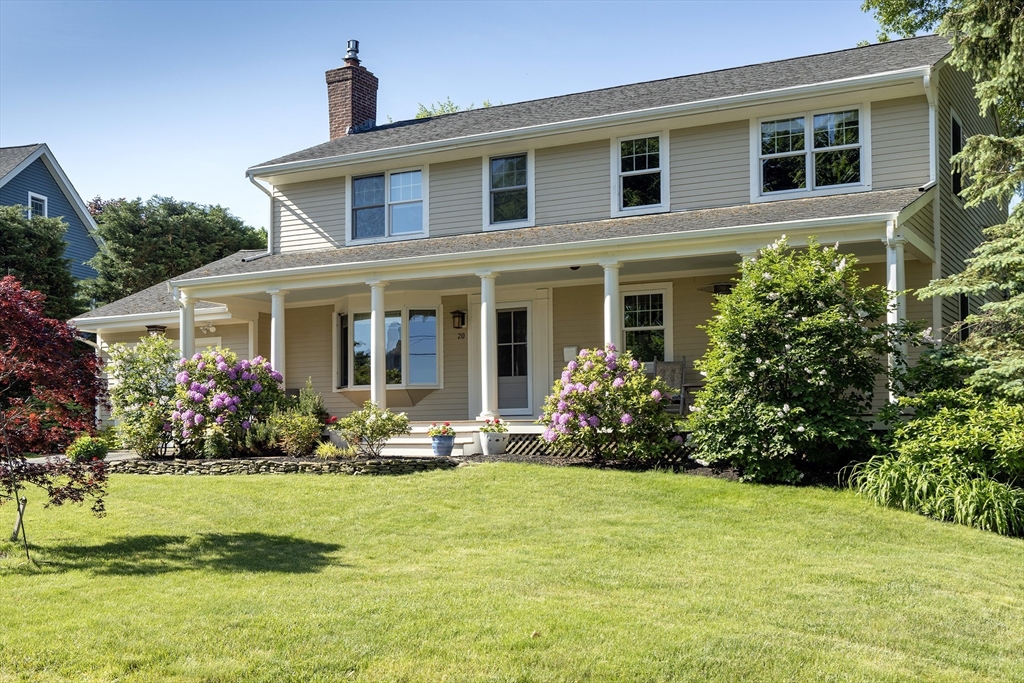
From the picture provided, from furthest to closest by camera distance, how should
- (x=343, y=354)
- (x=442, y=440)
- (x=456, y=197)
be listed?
(x=343, y=354)
(x=456, y=197)
(x=442, y=440)

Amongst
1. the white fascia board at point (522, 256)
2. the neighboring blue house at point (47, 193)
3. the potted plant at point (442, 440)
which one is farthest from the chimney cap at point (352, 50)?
the neighboring blue house at point (47, 193)

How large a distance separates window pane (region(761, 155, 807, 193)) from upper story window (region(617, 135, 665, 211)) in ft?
5.66

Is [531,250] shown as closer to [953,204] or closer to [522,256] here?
[522,256]

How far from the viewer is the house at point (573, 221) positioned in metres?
13.7

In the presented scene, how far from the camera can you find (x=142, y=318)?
65.4 feet

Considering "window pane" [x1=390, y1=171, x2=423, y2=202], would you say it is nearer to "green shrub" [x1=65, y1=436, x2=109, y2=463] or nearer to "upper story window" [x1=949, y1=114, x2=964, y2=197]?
"green shrub" [x1=65, y1=436, x2=109, y2=463]

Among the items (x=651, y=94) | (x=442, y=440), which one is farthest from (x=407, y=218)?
(x=442, y=440)

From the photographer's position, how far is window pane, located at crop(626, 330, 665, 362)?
51.9 feet

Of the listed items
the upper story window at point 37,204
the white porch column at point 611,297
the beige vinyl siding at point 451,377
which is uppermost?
the upper story window at point 37,204

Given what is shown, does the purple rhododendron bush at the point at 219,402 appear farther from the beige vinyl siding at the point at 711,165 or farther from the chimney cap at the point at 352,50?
the chimney cap at the point at 352,50

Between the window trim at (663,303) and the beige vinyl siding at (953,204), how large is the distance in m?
4.29

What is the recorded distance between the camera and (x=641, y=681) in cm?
502

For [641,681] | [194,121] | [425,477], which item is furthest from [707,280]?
[641,681]

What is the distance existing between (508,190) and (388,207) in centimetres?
250
